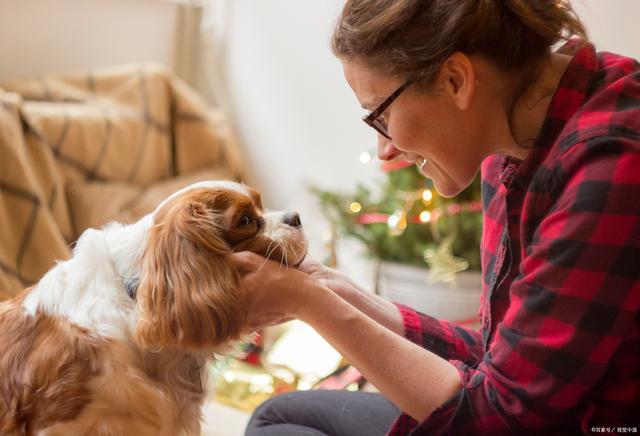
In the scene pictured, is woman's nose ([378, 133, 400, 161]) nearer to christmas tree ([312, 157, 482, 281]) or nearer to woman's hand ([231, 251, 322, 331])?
woman's hand ([231, 251, 322, 331])

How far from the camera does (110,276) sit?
1.41 m

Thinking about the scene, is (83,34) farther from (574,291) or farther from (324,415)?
(574,291)

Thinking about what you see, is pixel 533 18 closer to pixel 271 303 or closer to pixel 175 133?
pixel 271 303

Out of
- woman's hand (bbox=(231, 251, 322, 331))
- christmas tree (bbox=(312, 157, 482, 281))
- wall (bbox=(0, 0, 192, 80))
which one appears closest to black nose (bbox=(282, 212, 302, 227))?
woman's hand (bbox=(231, 251, 322, 331))

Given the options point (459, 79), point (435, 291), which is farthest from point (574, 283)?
point (435, 291)

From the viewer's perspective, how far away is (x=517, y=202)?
134cm

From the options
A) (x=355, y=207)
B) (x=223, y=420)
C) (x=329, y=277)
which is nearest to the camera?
(x=329, y=277)

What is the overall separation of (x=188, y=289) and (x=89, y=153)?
177 cm

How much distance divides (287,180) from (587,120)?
284 cm

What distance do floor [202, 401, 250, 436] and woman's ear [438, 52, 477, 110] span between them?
4.81 feet

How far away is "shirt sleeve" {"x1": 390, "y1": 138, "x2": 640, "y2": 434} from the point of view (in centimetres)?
106

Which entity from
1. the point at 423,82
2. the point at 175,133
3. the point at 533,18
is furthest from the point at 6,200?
the point at 533,18

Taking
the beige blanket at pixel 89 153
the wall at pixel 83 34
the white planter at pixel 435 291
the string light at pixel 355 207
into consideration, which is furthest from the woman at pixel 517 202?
the wall at pixel 83 34

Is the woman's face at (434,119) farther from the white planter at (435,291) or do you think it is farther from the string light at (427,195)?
the white planter at (435,291)
